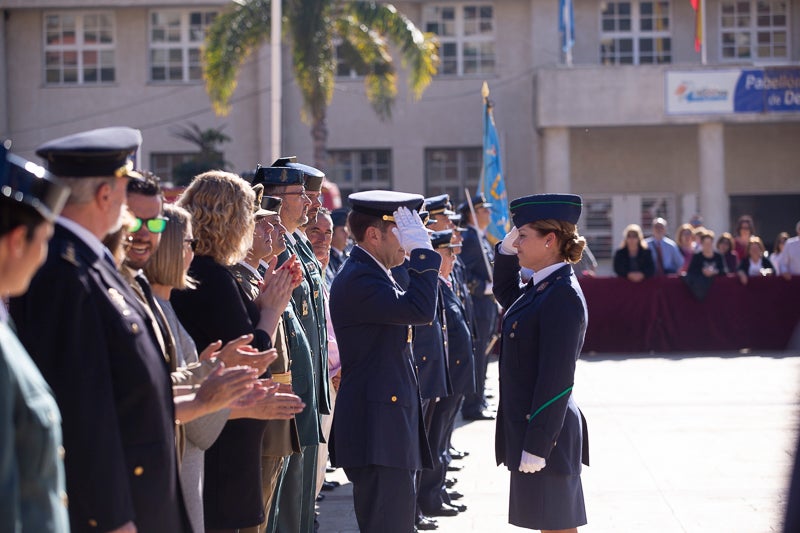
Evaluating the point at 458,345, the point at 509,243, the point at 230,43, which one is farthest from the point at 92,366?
the point at 230,43

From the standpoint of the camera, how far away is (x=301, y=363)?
5.35 metres

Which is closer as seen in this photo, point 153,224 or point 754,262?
point 153,224

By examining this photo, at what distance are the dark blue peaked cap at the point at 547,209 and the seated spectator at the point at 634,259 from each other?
39.3ft

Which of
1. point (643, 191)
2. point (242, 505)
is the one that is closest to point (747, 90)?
point (643, 191)

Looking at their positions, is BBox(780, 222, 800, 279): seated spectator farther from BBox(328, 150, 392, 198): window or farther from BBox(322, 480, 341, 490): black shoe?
BBox(328, 150, 392, 198): window

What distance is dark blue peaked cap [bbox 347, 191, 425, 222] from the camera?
17.0ft

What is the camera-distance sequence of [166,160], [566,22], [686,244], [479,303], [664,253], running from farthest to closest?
[166,160], [566,22], [686,244], [664,253], [479,303]

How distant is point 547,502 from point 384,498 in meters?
0.76

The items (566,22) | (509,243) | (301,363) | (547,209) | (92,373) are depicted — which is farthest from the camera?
(566,22)

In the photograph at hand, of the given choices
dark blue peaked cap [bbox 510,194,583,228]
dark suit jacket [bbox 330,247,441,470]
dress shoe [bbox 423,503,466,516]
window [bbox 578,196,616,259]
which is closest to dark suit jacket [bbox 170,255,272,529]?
dark suit jacket [bbox 330,247,441,470]

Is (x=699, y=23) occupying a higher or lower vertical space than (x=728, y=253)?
A: higher

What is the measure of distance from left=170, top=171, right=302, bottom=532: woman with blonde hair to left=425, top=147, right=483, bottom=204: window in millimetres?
26182

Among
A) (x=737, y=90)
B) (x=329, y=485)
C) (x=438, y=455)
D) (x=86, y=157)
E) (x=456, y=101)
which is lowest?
(x=329, y=485)

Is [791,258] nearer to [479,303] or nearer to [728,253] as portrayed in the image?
[728,253]
